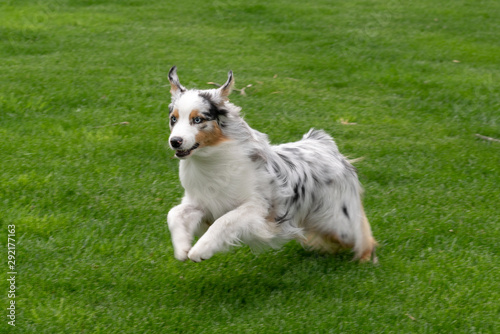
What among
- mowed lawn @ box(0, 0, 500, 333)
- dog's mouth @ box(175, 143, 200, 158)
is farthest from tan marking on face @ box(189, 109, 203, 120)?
mowed lawn @ box(0, 0, 500, 333)

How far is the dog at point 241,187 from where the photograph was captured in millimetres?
4957

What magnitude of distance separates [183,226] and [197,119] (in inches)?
33.5

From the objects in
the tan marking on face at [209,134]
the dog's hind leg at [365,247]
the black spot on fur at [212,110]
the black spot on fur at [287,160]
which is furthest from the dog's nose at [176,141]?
the dog's hind leg at [365,247]

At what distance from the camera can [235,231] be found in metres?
5.02

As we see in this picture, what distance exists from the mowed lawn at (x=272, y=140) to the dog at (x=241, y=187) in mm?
465

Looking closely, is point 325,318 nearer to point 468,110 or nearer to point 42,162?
point 42,162

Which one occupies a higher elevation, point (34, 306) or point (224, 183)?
point (224, 183)

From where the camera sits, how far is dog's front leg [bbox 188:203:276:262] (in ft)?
15.9

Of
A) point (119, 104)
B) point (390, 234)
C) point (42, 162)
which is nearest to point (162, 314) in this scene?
point (390, 234)

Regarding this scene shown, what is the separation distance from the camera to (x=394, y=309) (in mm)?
5113

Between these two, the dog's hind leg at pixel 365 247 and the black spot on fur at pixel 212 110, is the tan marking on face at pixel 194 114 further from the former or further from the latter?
the dog's hind leg at pixel 365 247

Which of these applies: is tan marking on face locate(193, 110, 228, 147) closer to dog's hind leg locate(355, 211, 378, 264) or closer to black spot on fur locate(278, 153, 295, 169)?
black spot on fur locate(278, 153, 295, 169)

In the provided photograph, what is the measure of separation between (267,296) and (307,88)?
598 centimetres

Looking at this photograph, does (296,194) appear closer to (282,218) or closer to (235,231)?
(282,218)
